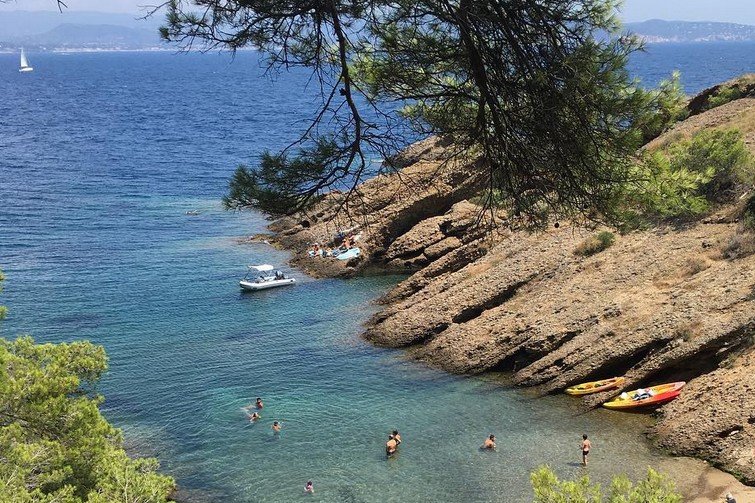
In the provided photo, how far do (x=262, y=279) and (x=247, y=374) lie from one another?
11081 mm

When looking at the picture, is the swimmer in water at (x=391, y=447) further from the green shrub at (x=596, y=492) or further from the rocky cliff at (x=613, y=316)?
the green shrub at (x=596, y=492)

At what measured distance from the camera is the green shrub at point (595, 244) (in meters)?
30.6

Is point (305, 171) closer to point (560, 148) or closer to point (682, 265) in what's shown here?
point (560, 148)

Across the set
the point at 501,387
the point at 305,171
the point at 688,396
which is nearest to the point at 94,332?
the point at 501,387

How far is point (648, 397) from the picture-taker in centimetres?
2334

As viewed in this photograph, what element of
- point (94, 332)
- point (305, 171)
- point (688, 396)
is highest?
Result: point (305, 171)

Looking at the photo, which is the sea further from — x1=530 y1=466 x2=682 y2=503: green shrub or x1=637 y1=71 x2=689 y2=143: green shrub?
x1=530 y1=466 x2=682 y2=503: green shrub

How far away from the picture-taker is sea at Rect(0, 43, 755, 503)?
68.9 feet

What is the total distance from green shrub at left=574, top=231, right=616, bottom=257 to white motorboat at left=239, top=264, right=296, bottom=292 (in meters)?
15.0

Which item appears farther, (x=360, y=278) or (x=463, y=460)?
(x=360, y=278)

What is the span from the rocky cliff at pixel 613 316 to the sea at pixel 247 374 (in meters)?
1.26

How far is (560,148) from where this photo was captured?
9289 millimetres

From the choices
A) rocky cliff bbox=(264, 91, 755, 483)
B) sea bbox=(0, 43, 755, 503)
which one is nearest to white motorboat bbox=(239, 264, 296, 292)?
sea bbox=(0, 43, 755, 503)

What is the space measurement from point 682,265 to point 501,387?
8.00 m
